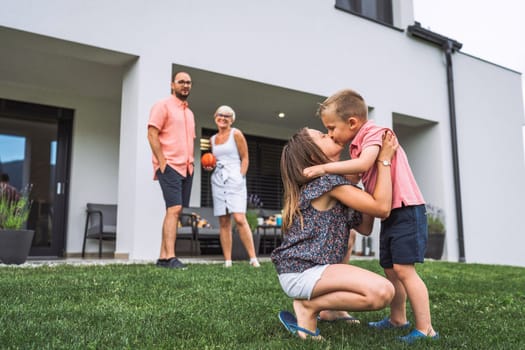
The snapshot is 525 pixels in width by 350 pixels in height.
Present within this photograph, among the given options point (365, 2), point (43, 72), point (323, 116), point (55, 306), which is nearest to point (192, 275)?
point (55, 306)

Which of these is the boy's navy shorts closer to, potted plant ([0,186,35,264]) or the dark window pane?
potted plant ([0,186,35,264])

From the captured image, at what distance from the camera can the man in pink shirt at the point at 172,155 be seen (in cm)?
449

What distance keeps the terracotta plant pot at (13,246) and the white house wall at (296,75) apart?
112cm

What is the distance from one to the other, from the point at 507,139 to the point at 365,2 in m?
4.11

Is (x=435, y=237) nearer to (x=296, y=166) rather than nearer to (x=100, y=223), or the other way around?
(x=100, y=223)

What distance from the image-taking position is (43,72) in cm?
683

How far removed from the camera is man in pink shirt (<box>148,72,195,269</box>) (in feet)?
14.7

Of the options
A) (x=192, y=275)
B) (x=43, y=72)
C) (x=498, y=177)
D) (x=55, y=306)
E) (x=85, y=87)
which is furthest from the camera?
(x=498, y=177)

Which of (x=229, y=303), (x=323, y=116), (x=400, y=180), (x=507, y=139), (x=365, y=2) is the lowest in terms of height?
(x=229, y=303)

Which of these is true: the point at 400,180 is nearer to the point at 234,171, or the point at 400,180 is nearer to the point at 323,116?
the point at 323,116

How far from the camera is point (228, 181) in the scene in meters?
5.12

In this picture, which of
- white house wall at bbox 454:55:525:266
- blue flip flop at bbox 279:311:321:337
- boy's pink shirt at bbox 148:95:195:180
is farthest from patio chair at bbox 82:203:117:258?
white house wall at bbox 454:55:525:266

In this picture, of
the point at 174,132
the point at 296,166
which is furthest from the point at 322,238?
the point at 174,132

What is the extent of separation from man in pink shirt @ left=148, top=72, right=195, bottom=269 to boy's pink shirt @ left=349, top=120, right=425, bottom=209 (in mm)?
2651
